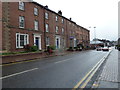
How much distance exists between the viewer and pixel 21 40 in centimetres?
2030

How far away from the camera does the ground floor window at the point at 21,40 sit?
19606 millimetres

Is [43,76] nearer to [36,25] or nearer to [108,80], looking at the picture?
[108,80]

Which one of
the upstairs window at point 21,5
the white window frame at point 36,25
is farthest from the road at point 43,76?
the white window frame at point 36,25

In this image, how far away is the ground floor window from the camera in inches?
772

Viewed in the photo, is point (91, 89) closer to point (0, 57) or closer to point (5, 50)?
point (0, 57)

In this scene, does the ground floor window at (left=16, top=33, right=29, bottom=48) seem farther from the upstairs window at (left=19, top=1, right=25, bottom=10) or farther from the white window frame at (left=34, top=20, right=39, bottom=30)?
the upstairs window at (left=19, top=1, right=25, bottom=10)

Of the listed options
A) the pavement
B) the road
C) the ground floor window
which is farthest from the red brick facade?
the pavement

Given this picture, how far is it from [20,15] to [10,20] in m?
2.56

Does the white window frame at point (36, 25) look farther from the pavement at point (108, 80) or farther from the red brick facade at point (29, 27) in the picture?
the pavement at point (108, 80)

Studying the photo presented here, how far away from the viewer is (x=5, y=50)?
679 inches

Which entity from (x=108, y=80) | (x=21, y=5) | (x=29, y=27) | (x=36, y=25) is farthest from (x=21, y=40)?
(x=108, y=80)

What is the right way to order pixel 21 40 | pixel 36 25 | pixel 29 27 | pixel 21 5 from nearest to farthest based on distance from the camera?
pixel 21 40
pixel 21 5
pixel 29 27
pixel 36 25

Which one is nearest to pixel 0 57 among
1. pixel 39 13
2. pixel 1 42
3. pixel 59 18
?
pixel 1 42

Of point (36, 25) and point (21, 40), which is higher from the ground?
point (36, 25)
